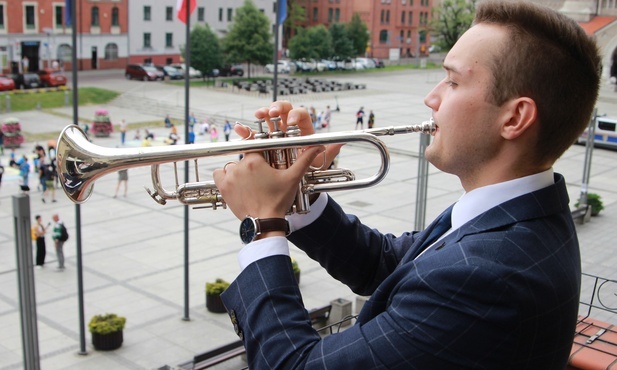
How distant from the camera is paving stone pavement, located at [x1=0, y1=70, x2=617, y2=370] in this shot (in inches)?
674

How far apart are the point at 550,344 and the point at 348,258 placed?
1317 mm

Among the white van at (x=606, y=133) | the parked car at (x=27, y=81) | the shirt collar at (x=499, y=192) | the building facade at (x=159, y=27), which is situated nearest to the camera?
the shirt collar at (x=499, y=192)

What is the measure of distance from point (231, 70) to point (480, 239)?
67138mm

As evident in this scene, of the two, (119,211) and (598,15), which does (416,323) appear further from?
(598,15)

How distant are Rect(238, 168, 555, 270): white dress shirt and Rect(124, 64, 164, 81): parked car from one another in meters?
60.9

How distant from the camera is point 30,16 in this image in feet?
198

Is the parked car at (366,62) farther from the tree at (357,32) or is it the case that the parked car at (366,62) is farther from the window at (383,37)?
the window at (383,37)

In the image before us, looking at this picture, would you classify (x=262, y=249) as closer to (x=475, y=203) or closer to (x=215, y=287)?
(x=475, y=203)

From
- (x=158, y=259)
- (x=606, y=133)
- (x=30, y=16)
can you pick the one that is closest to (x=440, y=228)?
(x=158, y=259)

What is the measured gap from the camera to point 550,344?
8.25 feet

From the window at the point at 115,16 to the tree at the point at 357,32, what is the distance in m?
25.9

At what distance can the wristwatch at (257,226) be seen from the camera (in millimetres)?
2873

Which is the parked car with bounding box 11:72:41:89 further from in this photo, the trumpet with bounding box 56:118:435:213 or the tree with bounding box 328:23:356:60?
the trumpet with bounding box 56:118:435:213

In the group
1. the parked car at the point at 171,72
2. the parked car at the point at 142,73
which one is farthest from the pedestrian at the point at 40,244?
the parked car at the point at 171,72
